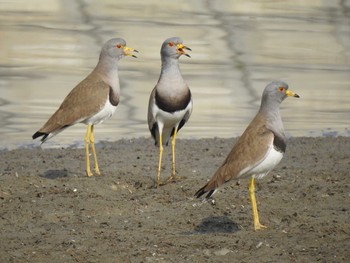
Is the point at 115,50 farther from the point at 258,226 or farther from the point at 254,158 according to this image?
the point at 258,226

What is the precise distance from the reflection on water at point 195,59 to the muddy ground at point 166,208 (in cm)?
114

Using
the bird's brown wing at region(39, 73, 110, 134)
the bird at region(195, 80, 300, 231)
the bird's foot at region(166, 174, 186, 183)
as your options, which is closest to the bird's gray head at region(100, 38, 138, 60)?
the bird's brown wing at region(39, 73, 110, 134)

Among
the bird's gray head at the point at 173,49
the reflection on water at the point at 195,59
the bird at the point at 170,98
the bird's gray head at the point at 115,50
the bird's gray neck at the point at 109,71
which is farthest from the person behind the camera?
the reflection on water at the point at 195,59

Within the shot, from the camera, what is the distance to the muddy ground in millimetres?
8391

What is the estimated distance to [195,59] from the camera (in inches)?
714

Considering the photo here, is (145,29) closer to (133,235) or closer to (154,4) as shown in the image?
(154,4)

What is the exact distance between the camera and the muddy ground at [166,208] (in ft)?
27.5

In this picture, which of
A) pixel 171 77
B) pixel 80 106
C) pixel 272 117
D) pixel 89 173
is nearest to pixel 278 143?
pixel 272 117

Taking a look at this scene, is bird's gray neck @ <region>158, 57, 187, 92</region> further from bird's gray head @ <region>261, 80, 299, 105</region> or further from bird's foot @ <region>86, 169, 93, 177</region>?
bird's gray head @ <region>261, 80, 299, 105</region>

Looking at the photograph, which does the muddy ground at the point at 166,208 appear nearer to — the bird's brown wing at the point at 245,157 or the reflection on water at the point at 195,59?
the bird's brown wing at the point at 245,157

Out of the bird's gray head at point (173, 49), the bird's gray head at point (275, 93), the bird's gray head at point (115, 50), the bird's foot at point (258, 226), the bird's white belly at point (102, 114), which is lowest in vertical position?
the bird's white belly at point (102, 114)

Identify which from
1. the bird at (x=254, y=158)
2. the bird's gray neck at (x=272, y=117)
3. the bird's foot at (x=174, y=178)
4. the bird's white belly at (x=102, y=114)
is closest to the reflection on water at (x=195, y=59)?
the bird's white belly at (x=102, y=114)

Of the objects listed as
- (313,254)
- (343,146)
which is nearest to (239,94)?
(343,146)

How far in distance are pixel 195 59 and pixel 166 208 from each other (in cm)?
839
